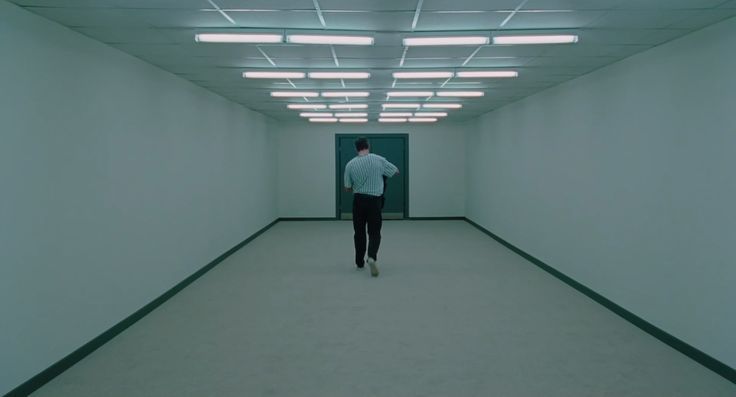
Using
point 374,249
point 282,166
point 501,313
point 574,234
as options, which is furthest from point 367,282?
point 282,166

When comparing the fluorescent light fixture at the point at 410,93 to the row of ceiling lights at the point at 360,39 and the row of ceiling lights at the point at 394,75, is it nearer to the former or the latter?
the row of ceiling lights at the point at 394,75

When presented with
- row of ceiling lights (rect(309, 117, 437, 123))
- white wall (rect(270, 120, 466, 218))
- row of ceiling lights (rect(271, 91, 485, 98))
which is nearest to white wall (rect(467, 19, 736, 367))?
row of ceiling lights (rect(271, 91, 485, 98))

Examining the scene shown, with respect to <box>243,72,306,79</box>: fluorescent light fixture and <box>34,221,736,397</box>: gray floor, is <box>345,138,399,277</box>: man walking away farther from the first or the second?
<box>243,72,306,79</box>: fluorescent light fixture

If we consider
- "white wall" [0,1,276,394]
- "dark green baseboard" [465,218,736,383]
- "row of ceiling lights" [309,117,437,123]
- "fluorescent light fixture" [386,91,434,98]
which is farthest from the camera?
"row of ceiling lights" [309,117,437,123]

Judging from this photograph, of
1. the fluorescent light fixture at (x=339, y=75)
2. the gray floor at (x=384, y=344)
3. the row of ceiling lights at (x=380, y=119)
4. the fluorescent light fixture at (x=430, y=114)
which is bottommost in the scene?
the gray floor at (x=384, y=344)

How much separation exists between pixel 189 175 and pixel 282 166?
544 cm

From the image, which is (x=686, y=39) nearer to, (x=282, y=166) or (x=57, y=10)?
(x=57, y=10)

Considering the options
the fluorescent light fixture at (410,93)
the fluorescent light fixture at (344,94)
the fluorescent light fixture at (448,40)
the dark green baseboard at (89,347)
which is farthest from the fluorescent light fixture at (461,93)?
the dark green baseboard at (89,347)

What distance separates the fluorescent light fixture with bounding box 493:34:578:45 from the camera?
3.59 meters

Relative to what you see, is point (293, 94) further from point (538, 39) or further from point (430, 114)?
point (538, 39)

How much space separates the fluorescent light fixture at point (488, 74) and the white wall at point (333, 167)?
19.4ft

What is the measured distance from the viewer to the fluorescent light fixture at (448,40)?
11.8ft

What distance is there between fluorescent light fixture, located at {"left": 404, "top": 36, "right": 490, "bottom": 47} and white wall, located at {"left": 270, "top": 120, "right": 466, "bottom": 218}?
291 inches

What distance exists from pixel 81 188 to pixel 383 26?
2.45 meters
